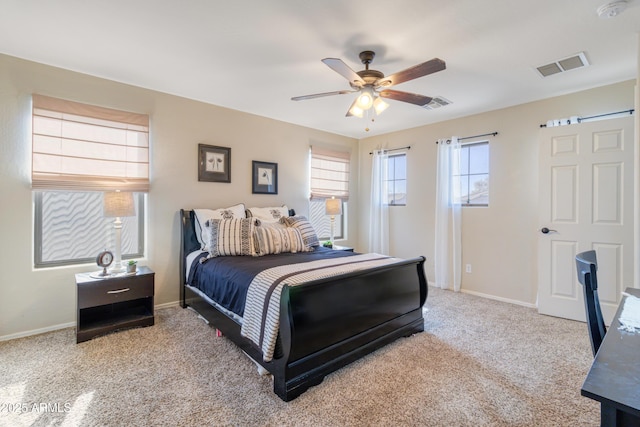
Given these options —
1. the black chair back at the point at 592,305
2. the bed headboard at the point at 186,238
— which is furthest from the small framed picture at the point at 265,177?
the black chair back at the point at 592,305

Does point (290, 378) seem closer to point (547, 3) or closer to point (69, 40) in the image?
point (547, 3)

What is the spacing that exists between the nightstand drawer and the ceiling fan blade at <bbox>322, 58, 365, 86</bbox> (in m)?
2.53

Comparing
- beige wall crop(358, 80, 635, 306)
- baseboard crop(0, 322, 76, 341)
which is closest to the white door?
beige wall crop(358, 80, 635, 306)

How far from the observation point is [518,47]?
8.05 feet

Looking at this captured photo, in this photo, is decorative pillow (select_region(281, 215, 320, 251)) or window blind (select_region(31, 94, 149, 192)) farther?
decorative pillow (select_region(281, 215, 320, 251))

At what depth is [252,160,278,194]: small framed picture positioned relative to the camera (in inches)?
168

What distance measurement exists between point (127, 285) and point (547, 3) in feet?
12.8

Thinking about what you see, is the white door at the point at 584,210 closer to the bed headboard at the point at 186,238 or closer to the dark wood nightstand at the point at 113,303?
the bed headboard at the point at 186,238

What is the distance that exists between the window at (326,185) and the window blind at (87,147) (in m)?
2.45

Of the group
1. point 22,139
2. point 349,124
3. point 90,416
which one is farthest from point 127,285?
point 349,124

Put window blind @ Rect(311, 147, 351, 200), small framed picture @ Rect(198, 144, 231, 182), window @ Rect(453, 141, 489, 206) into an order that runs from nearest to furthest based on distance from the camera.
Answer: small framed picture @ Rect(198, 144, 231, 182), window @ Rect(453, 141, 489, 206), window blind @ Rect(311, 147, 351, 200)

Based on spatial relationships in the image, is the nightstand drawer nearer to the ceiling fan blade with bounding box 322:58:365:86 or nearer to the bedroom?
the bedroom

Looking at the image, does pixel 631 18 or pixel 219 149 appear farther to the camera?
pixel 219 149

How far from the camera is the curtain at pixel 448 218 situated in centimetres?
428
